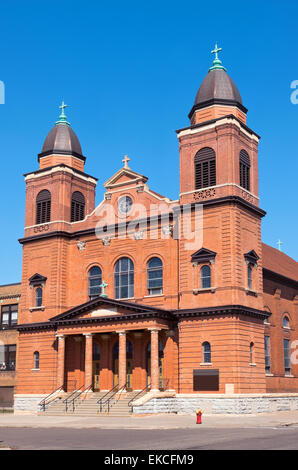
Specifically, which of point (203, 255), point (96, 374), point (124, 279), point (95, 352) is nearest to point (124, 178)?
point (124, 279)

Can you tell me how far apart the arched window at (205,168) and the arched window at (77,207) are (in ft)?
43.2

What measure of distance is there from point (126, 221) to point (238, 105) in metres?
12.3

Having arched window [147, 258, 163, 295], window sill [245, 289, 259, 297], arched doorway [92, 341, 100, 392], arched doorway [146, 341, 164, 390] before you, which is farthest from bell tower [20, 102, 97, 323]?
window sill [245, 289, 259, 297]

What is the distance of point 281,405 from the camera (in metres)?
45.3

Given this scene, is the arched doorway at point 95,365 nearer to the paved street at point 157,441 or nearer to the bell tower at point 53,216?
the bell tower at point 53,216

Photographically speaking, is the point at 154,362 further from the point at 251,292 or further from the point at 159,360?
the point at 251,292

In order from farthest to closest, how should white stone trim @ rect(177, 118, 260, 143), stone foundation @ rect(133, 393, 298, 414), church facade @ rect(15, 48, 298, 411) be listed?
white stone trim @ rect(177, 118, 260, 143), church facade @ rect(15, 48, 298, 411), stone foundation @ rect(133, 393, 298, 414)

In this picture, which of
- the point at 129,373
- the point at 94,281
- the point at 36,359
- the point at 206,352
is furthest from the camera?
the point at 36,359

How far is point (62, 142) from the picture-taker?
54625mm

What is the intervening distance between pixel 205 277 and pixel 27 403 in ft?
61.3

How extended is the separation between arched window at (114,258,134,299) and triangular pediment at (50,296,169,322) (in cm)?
265

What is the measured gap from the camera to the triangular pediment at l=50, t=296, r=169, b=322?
42.7m

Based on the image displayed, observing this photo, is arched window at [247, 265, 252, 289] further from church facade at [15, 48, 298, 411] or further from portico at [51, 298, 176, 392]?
portico at [51, 298, 176, 392]
